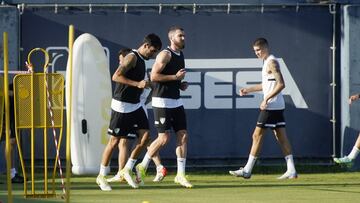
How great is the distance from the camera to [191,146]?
18531mm

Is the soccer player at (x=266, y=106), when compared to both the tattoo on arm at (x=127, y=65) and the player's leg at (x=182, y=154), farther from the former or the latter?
the tattoo on arm at (x=127, y=65)

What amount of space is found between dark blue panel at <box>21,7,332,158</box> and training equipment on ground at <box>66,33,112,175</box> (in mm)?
496

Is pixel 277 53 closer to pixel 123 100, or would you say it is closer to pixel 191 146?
pixel 191 146

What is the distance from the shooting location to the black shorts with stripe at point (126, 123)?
1471 centimetres

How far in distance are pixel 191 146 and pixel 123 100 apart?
3919mm

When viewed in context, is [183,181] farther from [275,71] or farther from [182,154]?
[275,71]

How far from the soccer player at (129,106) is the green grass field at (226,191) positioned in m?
0.38

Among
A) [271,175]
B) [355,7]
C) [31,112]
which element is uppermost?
[355,7]

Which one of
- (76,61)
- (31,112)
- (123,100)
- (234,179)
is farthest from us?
(76,61)

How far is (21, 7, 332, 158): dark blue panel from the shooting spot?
18391mm

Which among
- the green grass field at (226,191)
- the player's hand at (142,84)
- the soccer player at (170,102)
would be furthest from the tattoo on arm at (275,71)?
the player's hand at (142,84)

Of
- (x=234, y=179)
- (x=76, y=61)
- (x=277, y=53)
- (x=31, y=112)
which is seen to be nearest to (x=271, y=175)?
(x=234, y=179)

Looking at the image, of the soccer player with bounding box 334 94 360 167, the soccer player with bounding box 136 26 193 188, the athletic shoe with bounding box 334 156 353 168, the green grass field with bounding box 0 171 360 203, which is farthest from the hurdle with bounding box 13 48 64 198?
the athletic shoe with bounding box 334 156 353 168

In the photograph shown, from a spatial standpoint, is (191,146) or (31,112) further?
(191,146)
